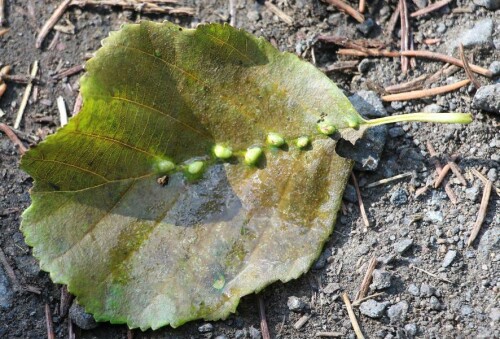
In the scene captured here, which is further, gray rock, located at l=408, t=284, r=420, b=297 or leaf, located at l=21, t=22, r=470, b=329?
gray rock, located at l=408, t=284, r=420, b=297

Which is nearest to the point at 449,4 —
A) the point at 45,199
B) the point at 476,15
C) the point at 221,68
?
the point at 476,15

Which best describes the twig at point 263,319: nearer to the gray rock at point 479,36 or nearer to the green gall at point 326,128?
A: the green gall at point 326,128

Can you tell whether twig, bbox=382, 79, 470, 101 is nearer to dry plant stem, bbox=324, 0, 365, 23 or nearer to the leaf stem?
the leaf stem

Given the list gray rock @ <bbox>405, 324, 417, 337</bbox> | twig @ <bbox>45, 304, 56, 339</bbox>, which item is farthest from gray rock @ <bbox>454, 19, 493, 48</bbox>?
twig @ <bbox>45, 304, 56, 339</bbox>

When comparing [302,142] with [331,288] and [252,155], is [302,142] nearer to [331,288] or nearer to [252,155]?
[252,155]

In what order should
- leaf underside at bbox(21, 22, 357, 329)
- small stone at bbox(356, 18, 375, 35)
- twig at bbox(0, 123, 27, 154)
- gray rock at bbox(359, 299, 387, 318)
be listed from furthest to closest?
small stone at bbox(356, 18, 375, 35) → twig at bbox(0, 123, 27, 154) → gray rock at bbox(359, 299, 387, 318) → leaf underside at bbox(21, 22, 357, 329)

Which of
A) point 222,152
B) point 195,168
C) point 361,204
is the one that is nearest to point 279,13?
point 222,152

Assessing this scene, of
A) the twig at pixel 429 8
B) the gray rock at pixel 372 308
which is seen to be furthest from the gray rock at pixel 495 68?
the gray rock at pixel 372 308
